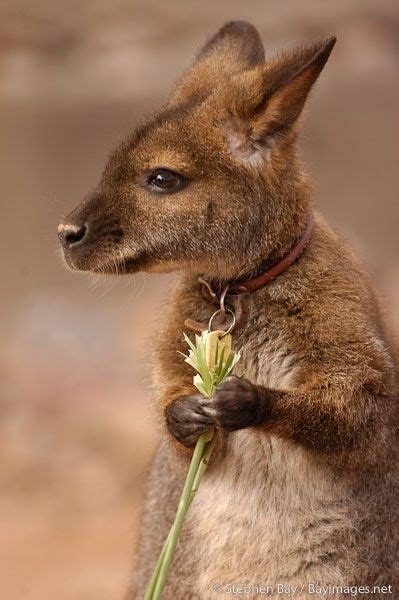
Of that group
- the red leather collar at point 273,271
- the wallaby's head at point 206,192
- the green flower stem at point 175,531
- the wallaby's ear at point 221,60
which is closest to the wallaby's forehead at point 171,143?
the wallaby's head at point 206,192

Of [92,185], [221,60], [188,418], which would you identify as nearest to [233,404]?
[188,418]

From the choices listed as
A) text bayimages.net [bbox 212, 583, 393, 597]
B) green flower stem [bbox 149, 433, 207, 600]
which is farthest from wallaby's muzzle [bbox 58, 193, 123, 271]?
text bayimages.net [bbox 212, 583, 393, 597]

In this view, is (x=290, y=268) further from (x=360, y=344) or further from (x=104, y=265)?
(x=104, y=265)

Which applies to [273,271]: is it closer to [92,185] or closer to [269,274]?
[269,274]

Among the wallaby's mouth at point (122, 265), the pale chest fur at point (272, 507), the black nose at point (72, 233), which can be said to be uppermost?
the black nose at point (72, 233)

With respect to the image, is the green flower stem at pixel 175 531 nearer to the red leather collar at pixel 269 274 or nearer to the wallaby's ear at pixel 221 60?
the red leather collar at pixel 269 274

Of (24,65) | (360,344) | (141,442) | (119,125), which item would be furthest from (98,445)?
(360,344)
